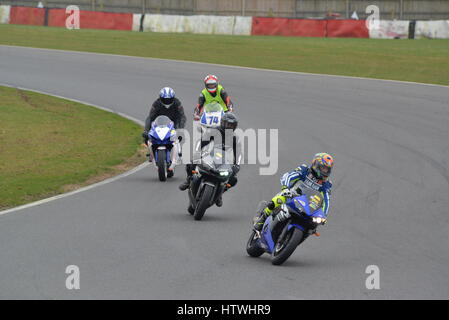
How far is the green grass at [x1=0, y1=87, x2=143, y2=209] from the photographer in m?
15.0

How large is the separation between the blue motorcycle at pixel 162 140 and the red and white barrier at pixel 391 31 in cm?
2844

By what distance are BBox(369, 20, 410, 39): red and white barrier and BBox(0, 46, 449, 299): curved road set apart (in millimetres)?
17676

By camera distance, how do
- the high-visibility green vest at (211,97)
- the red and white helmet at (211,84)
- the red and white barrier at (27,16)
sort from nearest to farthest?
the red and white helmet at (211,84)
the high-visibility green vest at (211,97)
the red and white barrier at (27,16)

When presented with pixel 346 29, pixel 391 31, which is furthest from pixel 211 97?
pixel 346 29

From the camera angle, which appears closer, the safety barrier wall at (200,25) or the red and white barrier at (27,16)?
the safety barrier wall at (200,25)

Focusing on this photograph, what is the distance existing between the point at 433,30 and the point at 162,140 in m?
29.3

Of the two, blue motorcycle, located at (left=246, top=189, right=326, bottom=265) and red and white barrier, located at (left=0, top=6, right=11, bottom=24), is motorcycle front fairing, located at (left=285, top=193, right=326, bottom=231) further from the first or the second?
red and white barrier, located at (left=0, top=6, right=11, bottom=24)

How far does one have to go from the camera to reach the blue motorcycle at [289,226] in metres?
9.48

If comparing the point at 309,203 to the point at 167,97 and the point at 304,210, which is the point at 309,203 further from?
the point at 167,97

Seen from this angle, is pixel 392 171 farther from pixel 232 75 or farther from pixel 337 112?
pixel 232 75

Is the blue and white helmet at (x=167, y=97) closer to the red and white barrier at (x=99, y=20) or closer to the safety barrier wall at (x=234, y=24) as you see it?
the safety barrier wall at (x=234, y=24)

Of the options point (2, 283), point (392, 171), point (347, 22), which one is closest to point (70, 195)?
point (2, 283)

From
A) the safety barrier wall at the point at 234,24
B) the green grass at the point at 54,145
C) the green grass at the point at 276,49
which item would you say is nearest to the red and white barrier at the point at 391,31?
the safety barrier wall at the point at 234,24

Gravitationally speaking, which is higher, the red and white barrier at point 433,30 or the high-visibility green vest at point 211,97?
the red and white barrier at point 433,30
